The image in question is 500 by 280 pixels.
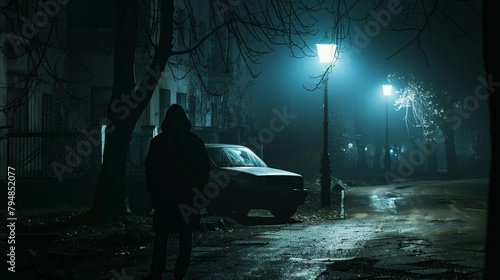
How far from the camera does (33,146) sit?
67.2ft

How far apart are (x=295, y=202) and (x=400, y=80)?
33.5m

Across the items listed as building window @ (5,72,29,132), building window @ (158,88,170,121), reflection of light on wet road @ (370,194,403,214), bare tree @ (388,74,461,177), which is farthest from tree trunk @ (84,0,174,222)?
bare tree @ (388,74,461,177)

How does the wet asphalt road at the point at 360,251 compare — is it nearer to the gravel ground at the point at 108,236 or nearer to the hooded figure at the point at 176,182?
the gravel ground at the point at 108,236

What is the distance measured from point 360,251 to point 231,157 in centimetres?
803

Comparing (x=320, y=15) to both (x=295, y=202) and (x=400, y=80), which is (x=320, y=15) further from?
(x=295, y=202)

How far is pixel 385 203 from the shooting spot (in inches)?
949

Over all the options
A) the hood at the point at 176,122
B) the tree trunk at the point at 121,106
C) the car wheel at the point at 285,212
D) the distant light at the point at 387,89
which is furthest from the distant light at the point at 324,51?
the distant light at the point at 387,89

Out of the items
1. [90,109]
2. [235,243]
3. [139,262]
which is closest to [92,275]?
[139,262]

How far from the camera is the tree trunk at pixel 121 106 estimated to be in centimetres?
Result: 1473

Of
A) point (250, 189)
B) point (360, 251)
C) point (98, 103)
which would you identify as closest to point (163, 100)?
point (98, 103)

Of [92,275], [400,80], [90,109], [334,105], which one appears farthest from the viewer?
[334,105]

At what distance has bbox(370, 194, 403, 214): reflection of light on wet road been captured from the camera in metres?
21.8

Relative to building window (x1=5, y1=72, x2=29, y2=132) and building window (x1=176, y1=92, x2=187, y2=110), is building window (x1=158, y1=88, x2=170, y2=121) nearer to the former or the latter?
building window (x1=176, y1=92, x2=187, y2=110)

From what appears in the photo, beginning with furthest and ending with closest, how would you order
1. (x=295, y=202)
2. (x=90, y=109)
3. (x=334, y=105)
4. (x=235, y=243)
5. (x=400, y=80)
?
(x=334, y=105), (x=400, y=80), (x=90, y=109), (x=295, y=202), (x=235, y=243)
